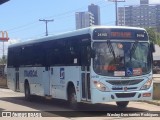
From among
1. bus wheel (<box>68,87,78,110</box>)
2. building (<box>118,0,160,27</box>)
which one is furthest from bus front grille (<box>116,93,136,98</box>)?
building (<box>118,0,160,27</box>)

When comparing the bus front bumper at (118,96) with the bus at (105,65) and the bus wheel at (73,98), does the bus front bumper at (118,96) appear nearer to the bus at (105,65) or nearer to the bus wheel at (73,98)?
the bus at (105,65)

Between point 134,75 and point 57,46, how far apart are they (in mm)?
4265

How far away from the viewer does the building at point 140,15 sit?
341ft

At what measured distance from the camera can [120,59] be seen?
14664mm

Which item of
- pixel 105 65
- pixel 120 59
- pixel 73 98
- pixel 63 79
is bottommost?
pixel 73 98

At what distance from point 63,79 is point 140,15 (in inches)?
3738

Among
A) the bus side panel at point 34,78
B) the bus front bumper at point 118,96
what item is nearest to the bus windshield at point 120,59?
the bus front bumper at point 118,96

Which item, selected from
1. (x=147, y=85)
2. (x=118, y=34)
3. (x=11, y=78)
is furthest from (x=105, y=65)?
(x=11, y=78)

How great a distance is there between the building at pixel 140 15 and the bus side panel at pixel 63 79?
83.4 meters

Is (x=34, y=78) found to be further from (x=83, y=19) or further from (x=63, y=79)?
(x=83, y=19)

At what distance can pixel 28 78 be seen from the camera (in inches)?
842

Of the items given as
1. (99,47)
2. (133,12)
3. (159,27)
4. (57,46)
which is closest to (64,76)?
(57,46)

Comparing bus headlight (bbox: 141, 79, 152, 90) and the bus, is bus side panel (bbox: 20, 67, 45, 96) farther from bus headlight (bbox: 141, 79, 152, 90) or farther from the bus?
bus headlight (bbox: 141, 79, 152, 90)

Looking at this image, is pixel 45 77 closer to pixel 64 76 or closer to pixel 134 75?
pixel 64 76
